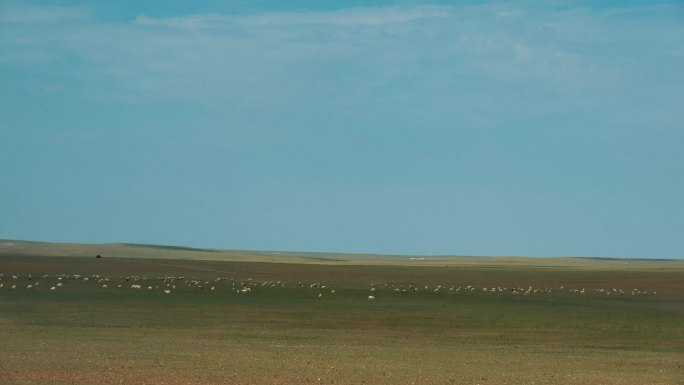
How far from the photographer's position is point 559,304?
5284 cm

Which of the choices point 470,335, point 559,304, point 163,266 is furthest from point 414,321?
point 163,266

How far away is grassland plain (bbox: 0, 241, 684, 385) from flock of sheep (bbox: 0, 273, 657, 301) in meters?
0.18

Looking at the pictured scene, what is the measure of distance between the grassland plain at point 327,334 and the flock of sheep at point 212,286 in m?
0.18

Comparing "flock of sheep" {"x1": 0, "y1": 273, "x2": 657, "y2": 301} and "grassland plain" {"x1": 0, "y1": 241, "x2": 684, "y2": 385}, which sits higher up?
"flock of sheep" {"x1": 0, "y1": 273, "x2": 657, "y2": 301}

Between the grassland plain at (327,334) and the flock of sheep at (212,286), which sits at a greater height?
the flock of sheep at (212,286)

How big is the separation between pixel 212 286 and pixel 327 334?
2823cm

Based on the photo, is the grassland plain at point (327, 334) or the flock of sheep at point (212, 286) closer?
the grassland plain at point (327, 334)

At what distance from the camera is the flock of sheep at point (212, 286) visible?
59.9m

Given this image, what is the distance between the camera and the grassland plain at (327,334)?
23250mm

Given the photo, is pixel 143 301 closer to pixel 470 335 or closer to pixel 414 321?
pixel 414 321

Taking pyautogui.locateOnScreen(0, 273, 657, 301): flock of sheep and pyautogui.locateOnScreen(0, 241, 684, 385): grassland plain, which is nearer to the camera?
pyautogui.locateOnScreen(0, 241, 684, 385): grassland plain

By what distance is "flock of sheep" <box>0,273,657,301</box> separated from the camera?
5988 centimetres

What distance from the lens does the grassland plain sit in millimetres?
23250

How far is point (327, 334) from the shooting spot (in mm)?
36344
